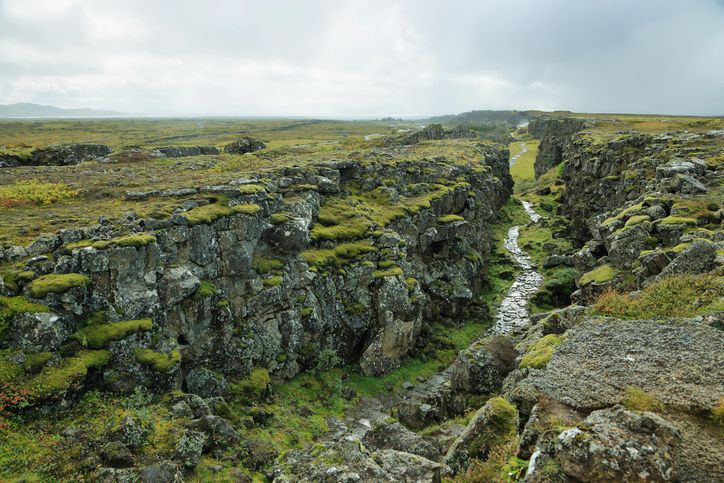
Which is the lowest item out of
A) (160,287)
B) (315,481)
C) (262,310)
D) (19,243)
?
(315,481)

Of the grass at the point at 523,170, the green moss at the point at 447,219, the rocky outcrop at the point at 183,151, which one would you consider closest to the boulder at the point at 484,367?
the green moss at the point at 447,219

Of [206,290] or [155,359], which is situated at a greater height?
[206,290]

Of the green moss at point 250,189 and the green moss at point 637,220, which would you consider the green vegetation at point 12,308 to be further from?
the green moss at point 637,220

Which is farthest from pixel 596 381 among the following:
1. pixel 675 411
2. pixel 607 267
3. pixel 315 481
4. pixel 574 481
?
pixel 607 267

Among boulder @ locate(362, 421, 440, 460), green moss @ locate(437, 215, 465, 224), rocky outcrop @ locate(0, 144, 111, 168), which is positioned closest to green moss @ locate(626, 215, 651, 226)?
green moss @ locate(437, 215, 465, 224)

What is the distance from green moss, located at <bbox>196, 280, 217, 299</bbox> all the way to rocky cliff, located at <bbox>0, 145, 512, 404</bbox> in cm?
12

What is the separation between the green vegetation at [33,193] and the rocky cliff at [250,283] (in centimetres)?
1186

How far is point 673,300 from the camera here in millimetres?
20750

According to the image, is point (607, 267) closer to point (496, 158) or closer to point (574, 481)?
point (574, 481)

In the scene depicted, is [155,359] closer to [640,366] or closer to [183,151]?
[640,366]

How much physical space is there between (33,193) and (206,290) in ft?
65.6

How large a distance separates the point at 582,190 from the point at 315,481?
75.2m

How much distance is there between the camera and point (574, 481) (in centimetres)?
1183

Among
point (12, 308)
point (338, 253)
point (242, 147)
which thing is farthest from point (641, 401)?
point (242, 147)
